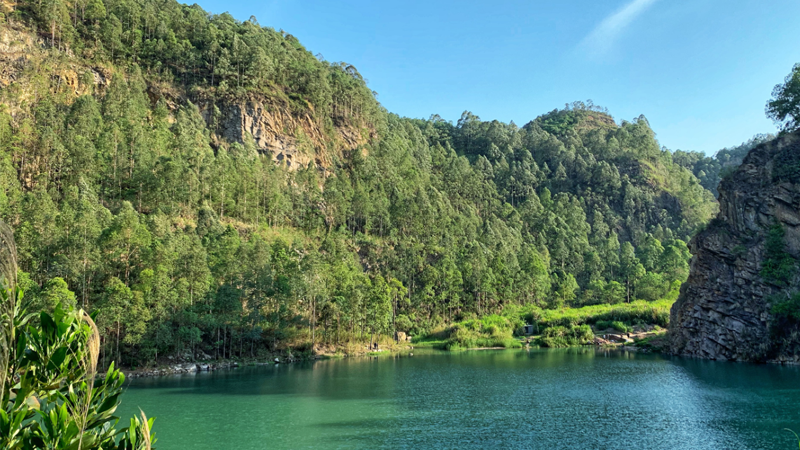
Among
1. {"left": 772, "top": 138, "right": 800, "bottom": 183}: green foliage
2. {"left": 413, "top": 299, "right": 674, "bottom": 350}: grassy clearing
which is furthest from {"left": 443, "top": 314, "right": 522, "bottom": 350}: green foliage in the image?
{"left": 772, "top": 138, "right": 800, "bottom": 183}: green foliage

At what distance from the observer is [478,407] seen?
90.9 ft

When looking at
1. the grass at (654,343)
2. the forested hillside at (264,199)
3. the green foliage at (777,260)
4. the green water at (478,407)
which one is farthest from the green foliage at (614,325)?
the green foliage at (777,260)

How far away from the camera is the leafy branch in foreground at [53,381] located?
508 cm

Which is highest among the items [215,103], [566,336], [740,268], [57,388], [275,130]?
[215,103]

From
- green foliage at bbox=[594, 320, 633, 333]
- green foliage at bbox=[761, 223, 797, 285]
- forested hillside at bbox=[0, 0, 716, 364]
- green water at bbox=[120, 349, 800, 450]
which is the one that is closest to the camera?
green water at bbox=[120, 349, 800, 450]

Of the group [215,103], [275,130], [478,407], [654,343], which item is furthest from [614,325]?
[215,103]

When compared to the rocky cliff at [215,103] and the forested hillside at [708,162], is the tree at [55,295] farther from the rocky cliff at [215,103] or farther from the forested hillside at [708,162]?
the forested hillside at [708,162]

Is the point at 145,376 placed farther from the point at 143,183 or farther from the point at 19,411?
the point at 19,411

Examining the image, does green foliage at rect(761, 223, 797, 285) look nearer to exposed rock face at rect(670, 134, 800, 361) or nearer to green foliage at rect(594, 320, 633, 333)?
exposed rock face at rect(670, 134, 800, 361)

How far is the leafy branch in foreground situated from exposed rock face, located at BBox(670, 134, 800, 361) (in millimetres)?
52592

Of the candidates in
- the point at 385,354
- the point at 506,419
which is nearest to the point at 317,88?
the point at 385,354

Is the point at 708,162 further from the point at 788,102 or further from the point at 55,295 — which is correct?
the point at 55,295

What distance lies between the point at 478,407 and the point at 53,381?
985 inches

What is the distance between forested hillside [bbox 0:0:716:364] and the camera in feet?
133
